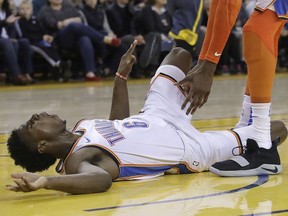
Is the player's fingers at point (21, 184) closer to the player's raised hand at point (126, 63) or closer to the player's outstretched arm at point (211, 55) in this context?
the player's outstretched arm at point (211, 55)

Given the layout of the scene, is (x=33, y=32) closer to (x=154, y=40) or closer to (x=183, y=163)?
(x=154, y=40)

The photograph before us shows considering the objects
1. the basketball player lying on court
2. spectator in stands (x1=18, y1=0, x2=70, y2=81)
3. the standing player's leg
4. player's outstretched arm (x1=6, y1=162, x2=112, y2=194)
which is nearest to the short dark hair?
the basketball player lying on court

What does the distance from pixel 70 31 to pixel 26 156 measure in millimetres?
7238

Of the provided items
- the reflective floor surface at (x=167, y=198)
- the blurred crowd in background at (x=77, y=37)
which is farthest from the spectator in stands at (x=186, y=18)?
the reflective floor surface at (x=167, y=198)

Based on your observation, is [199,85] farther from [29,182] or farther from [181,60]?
[29,182]

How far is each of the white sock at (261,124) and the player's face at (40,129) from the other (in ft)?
3.23

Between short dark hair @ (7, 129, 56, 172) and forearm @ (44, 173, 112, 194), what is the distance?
0.41 meters

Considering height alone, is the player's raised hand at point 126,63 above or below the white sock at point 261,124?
above

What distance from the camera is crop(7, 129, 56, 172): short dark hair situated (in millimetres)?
3889

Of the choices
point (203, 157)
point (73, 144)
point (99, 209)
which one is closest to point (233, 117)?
point (203, 157)

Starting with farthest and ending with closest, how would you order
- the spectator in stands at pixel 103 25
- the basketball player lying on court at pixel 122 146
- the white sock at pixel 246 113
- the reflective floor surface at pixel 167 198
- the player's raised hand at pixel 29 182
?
the spectator in stands at pixel 103 25, the white sock at pixel 246 113, the basketball player lying on court at pixel 122 146, the player's raised hand at pixel 29 182, the reflective floor surface at pixel 167 198

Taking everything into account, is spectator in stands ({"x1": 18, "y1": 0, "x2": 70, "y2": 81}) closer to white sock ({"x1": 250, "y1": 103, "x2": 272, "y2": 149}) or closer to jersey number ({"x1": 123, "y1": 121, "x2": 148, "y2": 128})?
jersey number ({"x1": 123, "y1": 121, "x2": 148, "y2": 128})

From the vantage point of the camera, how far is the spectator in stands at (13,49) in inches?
411

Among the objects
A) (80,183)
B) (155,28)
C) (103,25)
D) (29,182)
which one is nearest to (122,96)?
(80,183)
